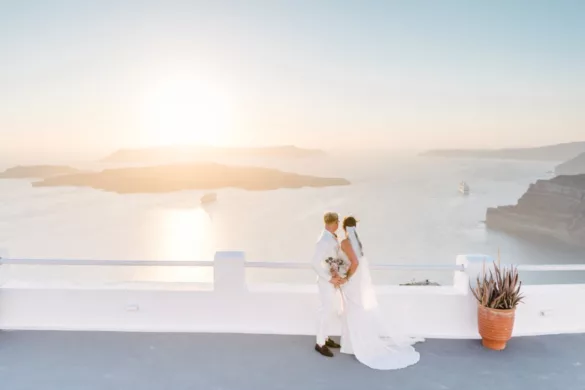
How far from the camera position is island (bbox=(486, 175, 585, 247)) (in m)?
103

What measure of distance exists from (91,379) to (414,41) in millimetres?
84458

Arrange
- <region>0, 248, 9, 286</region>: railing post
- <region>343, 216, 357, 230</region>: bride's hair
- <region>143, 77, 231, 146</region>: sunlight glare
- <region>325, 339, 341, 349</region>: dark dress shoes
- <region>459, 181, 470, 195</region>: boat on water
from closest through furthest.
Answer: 1. <region>343, 216, 357, 230</region>: bride's hair
2. <region>325, 339, 341, 349</region>: dark dress shoes
3. <region>0, 248, 9, 286</region>: railing post
4. <region>143, 77, 231, 146</region>: sunlight glare
5. <region>459, 181, 470, 195</region>: boat on water

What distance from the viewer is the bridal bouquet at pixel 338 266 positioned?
457 centimetres

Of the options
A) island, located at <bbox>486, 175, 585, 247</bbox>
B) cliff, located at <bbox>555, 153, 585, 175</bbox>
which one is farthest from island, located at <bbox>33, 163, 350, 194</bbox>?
→ cliff, located at <bbox>555, 153, 585, 175</bbox>

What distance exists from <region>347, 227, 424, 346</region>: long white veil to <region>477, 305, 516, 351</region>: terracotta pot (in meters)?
0.69

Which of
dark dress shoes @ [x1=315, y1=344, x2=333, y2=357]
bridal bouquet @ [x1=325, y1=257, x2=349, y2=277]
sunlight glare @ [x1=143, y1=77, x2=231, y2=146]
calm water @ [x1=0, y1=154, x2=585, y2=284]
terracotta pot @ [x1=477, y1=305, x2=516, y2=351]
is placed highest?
sunlight glare @ [x1=143, y1=77, x2=231, y2=146]

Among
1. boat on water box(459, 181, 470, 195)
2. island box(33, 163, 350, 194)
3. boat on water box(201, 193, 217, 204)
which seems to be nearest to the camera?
island box(33, 163, 350, 194)

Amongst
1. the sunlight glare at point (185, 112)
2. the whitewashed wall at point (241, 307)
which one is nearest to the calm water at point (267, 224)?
the sunlight glare at point (185, 112)

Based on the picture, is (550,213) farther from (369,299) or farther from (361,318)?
(361,318)

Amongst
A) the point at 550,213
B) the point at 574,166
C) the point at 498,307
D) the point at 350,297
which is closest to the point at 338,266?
the point at 350,297

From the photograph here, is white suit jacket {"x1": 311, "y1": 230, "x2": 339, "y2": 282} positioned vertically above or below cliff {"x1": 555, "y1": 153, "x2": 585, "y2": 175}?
above

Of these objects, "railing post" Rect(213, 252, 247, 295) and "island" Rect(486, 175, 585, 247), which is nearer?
"railing post" Rect(213, 252, 247, 295)

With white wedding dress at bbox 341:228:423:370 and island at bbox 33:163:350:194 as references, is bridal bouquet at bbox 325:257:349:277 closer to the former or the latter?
white wedding dress at bbox 341:228:423:370

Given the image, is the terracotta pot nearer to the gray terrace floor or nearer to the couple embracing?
the gray terrace floor
